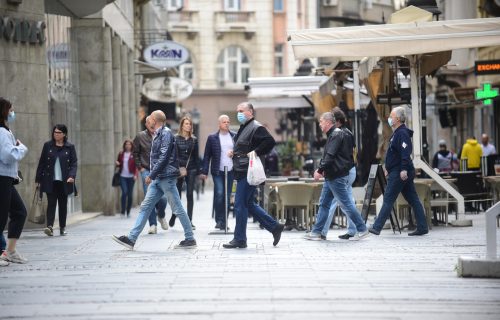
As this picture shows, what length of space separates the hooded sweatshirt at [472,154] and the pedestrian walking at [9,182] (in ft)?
64.4

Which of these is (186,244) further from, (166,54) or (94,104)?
(166,54)

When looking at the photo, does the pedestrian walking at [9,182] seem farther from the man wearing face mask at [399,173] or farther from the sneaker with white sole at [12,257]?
the man wearing face mask at [399,173]

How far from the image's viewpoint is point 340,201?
17812mm

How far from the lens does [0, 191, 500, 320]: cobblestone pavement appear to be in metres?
9.76

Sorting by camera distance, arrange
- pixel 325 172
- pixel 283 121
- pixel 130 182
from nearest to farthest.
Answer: pixel 325 172
pixel 130 182
pixel 283 121

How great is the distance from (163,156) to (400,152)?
372cm

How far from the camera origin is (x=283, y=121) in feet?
183

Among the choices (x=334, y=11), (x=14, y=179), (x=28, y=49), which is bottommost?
(x=14, y=179)

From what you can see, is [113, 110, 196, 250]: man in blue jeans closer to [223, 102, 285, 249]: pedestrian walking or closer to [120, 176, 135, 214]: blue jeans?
[223, 102, 285, 249]: pedestrian walking

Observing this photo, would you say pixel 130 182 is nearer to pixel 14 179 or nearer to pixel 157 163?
pixel 157 163

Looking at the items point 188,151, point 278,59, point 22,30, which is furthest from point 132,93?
point 278,59

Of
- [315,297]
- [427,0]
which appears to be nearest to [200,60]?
[427,0]

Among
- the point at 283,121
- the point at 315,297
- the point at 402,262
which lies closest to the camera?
the point at 315,297

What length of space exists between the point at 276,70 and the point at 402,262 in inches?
2512
